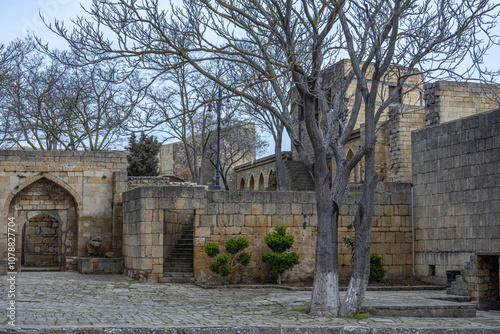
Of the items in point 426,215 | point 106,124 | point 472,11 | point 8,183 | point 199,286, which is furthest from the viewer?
point 106,124

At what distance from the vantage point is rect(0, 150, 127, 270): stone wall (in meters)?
19.6

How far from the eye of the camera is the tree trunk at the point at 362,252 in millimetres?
10961

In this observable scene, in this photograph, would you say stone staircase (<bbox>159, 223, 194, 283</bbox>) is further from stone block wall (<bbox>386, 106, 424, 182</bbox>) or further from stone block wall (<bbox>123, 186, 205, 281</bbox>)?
stone block wall (<bbox>386, 106, 424, 182</bbox>)

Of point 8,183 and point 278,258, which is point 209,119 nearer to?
point 8,183

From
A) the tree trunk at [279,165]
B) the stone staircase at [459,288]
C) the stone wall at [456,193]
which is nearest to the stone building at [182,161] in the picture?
the tree trunk at [279,165]

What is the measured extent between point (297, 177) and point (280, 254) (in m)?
13.8

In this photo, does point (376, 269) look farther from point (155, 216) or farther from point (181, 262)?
point (155, 216)

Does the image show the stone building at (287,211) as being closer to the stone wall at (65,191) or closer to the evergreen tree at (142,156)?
the stone wall at (65,191)

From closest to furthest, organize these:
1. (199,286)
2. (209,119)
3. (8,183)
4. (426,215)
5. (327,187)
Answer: (327,187) → (199,286) → (426,215) → (8,183) → (209,119)

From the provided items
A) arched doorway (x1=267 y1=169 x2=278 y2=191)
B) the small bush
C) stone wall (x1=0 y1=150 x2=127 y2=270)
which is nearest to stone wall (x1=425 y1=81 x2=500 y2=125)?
the small bush

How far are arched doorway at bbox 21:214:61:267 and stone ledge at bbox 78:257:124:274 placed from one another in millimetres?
5175

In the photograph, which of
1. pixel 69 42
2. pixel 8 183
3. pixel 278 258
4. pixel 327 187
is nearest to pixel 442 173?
pixel 278 258

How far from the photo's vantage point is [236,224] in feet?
54.1

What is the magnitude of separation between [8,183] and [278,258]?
9.17 meters
